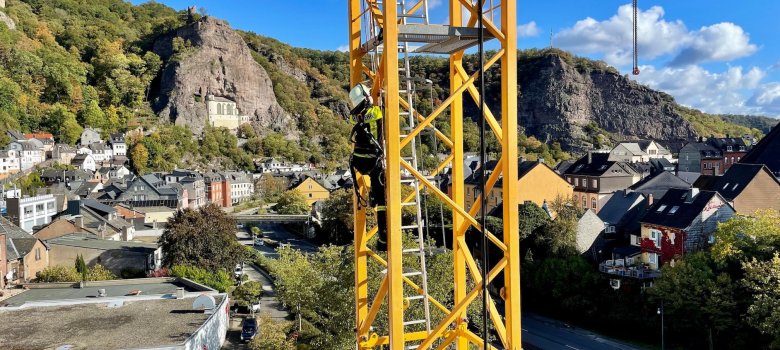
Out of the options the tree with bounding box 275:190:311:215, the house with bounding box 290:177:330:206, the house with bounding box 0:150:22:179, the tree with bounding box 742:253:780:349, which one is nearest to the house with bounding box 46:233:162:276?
the tree with bounding box 742:253:780:349

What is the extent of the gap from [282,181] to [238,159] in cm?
1686

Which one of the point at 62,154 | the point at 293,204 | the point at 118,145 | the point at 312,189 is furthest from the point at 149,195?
Result: the point at 118,145

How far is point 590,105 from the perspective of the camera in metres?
124

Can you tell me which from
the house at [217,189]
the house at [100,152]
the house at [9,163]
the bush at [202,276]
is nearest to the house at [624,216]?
the bush at [202,276]

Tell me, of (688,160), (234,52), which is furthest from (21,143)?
(688,160)

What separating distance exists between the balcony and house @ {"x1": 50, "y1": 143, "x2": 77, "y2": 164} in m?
66.0

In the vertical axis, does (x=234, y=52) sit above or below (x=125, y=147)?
above

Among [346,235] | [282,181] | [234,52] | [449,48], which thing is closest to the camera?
[449,48]

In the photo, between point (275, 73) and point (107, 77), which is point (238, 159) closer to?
point (107, 77)

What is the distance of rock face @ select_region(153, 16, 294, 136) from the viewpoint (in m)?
97.2

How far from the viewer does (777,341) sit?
18.8 m

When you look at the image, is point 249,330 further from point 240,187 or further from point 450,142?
point 240,187

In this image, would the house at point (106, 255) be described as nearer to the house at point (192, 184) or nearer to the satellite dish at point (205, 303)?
the satellite dish at point (205, 303)

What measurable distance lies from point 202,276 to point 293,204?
105 ft
